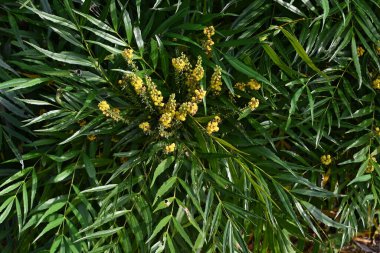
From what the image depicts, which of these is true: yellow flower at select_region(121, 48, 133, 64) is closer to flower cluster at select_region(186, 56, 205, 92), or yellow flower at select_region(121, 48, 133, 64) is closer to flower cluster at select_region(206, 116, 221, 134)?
flower cluster at select_region(186, 56, 205, 92)

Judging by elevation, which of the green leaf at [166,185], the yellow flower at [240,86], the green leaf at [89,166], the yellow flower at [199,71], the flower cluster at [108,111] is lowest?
the green leaf at [89,166]

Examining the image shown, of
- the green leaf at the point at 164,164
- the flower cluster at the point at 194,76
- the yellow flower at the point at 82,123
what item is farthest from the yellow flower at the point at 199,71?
the yellow flower at the point at 82,123

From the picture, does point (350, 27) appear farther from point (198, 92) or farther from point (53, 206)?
point (53, 206)

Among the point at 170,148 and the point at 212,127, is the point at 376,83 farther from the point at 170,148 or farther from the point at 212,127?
the point at 170,148

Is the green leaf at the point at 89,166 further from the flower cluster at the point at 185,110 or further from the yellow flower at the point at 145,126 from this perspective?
the flower cluster at the point at 185,110

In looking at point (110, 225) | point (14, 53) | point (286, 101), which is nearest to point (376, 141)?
point (286, 101)

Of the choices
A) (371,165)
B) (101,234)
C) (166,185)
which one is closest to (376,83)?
(371,165)

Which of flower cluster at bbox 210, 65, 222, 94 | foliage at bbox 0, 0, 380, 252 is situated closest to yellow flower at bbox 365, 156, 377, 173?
foliage at bbox 0, 0, 380, 252
